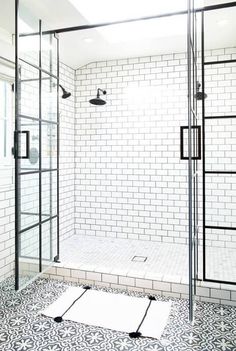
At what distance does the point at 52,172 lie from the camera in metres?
2.85

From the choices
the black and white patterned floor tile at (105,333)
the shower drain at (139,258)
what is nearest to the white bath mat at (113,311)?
the black and white patterned floor tile at (105,333)

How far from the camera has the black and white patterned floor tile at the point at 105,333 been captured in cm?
180

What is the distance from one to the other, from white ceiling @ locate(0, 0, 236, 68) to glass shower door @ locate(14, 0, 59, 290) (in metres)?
0.19

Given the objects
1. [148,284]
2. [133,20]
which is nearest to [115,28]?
[133,20]

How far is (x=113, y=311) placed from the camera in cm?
222

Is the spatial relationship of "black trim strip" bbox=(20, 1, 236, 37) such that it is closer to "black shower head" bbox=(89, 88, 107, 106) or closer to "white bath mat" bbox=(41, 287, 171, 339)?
"black shower head" bbox=(89, 88, 107, 106)

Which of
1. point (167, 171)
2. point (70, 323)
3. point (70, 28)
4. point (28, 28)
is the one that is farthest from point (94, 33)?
point (70, 323)

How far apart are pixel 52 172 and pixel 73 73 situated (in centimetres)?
177

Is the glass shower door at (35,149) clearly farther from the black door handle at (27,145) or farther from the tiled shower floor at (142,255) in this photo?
the tiled shower floor at (142,255)

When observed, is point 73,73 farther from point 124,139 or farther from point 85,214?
point 85,214

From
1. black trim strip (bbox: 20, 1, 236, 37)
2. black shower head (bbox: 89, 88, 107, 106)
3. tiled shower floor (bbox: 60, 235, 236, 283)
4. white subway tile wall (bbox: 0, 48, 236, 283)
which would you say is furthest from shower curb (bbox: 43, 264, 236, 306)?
black trim strip (bbox: 20, 1, 236, 37)

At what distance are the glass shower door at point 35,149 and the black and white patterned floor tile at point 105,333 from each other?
0.25 m

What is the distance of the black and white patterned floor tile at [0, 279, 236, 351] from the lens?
1.80 meters

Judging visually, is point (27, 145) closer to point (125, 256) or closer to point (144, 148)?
point (125, 256)
